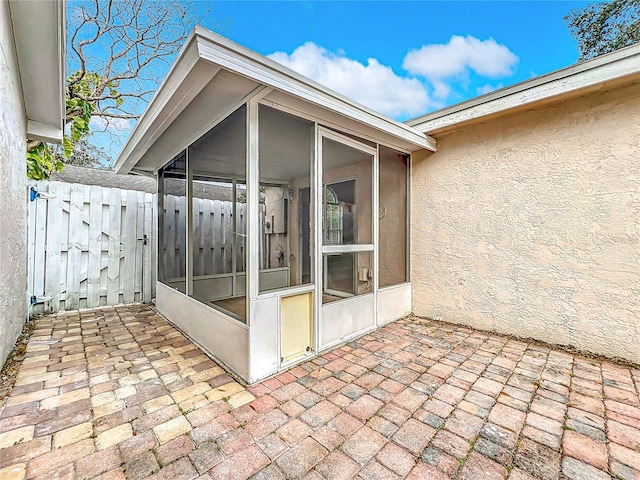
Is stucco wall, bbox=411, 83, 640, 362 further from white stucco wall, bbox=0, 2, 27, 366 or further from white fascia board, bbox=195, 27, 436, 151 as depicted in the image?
white stucco wall, bbox=0, 2, 27, 366

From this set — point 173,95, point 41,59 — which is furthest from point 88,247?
point 173,95

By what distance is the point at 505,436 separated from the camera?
1.85 metres

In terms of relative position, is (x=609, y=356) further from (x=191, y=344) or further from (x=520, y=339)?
(x=191, y=344)

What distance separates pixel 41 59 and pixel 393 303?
5.04 metres

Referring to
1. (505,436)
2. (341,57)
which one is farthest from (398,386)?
(341,57)

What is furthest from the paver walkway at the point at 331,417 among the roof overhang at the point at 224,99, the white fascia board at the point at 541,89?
the white fascia board at the point at 541,89

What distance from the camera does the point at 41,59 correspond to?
295 centimetres

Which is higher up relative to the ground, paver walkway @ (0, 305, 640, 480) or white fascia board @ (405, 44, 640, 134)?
white fascia board @ (405, 44, 640, 134)

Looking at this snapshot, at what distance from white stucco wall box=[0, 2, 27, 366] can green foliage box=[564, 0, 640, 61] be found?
10742mm

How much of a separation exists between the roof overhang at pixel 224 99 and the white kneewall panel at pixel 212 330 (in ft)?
6.75

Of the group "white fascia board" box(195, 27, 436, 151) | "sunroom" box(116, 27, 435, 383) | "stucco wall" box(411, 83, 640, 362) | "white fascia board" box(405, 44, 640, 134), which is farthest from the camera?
"stucco wall" box(411, 83, 640, 362)

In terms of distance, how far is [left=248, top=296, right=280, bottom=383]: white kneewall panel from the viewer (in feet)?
8.39

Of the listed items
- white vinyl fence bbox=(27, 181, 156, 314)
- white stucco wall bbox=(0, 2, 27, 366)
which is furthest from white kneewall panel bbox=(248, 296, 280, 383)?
white vinyl fence bbox=(27, 181, 156, 314)

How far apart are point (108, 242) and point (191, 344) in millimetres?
3002
